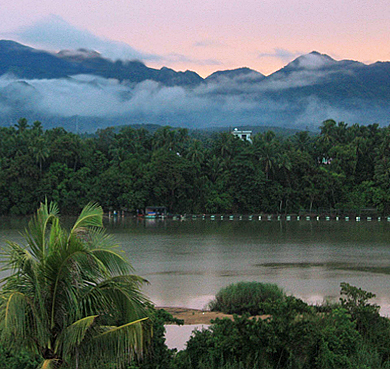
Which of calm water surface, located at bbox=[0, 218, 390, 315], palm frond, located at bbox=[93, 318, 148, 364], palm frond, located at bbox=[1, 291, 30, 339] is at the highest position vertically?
palm frond, located at bbox=[1, 291, 30, 339]

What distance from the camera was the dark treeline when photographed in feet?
266

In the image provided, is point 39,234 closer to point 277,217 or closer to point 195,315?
point 195,315

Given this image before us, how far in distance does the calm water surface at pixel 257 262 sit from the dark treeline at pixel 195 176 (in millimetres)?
28543

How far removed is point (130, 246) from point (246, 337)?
31.6 metres

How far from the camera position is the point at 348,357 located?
10.0 metres

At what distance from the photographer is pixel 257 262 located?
3133 centimetres

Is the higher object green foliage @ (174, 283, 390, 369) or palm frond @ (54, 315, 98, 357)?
palm frond @ (54, 315, 98, 357)

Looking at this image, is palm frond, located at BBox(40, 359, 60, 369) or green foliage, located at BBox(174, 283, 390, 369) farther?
green foliage, located at BBox(174, 283, 390, 369)

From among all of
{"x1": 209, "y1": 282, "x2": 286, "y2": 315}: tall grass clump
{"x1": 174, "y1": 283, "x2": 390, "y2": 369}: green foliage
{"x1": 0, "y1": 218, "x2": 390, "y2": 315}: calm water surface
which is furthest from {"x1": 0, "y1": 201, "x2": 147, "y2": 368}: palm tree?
{"x1": 0, "y1": 218, "x2": 390, "y2": 315}: calm water surface

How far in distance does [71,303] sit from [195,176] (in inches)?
2907

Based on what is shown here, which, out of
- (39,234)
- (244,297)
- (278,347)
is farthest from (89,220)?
(244,297)

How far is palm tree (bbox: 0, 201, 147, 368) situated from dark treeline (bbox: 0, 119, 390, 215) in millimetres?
70434

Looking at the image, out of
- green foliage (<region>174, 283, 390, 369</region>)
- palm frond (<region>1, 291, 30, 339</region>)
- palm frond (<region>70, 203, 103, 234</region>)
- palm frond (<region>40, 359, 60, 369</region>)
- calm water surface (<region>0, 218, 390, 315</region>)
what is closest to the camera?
palm frond (<region>1, 291, 30, 339</region>)

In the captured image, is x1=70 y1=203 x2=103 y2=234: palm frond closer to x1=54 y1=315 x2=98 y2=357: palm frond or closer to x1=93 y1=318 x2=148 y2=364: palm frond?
x1=54 y1=315 x2=98 y2=357: palm frond
